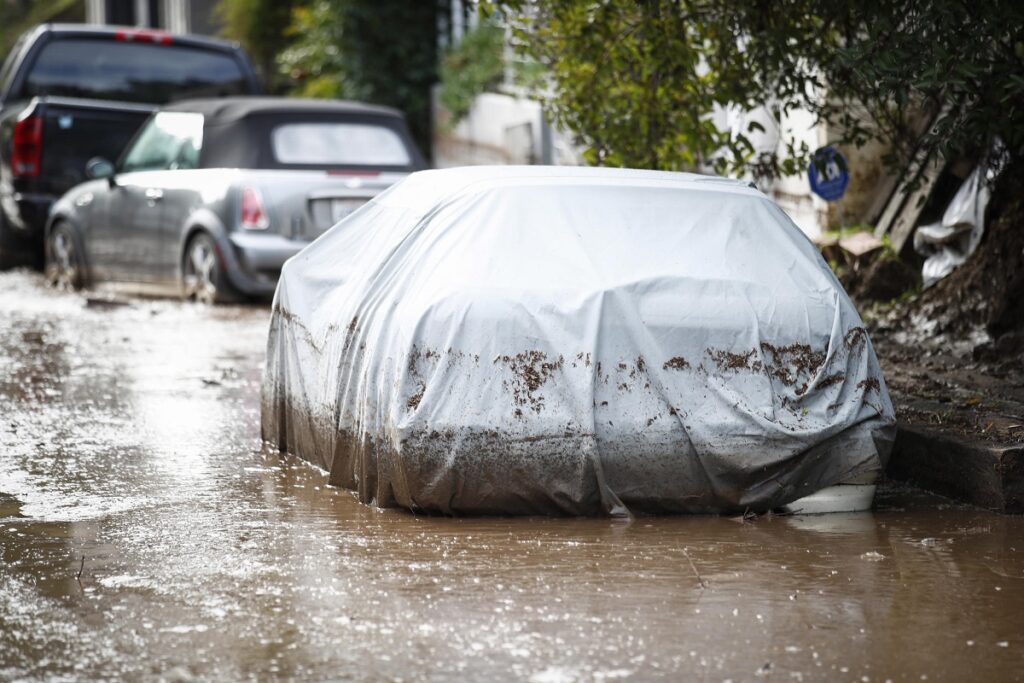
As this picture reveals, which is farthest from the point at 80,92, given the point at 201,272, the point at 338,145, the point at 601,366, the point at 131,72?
the point at 601,366

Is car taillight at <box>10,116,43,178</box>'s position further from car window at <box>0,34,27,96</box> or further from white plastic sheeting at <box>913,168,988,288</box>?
white plastic sheeting at <box>913,168,988,288</box>

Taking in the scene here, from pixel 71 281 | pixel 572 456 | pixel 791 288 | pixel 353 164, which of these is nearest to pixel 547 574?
pixel 572 456

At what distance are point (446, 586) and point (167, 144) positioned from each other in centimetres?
924

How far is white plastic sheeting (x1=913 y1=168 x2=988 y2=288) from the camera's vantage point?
10.5 metres

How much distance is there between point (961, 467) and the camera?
688 centimetres

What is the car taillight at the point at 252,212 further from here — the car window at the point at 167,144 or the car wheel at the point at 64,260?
the car wheel at the point at 64,260

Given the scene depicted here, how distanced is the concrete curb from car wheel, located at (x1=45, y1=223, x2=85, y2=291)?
31.0 feet

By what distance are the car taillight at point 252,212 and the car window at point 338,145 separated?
412 millimetres

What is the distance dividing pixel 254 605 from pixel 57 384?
5147mm

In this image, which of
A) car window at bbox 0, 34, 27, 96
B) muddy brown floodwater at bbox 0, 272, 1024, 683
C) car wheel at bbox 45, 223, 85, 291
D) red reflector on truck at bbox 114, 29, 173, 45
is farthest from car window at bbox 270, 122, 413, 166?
muddy brown floodwater at bbox 0, 272, 1024, 683

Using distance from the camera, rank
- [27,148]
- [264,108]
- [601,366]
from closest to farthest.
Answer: [601,366] → [264,108] → [27,148]

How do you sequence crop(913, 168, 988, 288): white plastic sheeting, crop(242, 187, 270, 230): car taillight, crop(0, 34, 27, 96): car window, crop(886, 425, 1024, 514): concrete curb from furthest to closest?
crop(0, 34, 27, 96): car window < crop(242, 187, 270, 230): car taillight < crop(913, 168, 988, 288): white plastic sheeting < crop(886, 425, 1024, 514): concrete curb

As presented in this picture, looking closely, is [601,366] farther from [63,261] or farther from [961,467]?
[63,261]

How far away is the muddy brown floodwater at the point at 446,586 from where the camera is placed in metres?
4.52
